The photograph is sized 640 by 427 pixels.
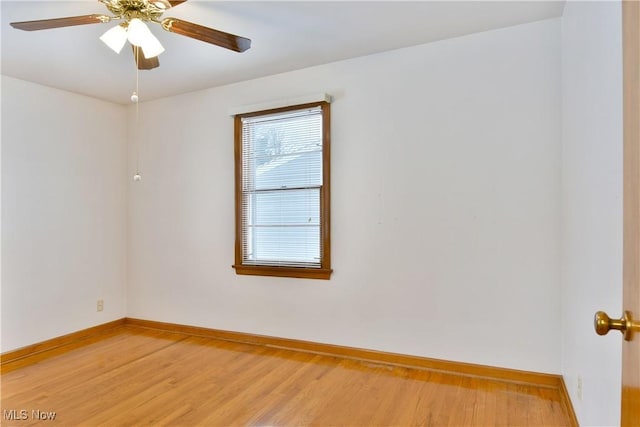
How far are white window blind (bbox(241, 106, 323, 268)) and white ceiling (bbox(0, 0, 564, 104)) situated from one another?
0.49 m

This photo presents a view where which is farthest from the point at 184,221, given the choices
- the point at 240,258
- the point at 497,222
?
the point at 497,222

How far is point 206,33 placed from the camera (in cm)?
206

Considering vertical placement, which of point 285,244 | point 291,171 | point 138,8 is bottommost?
point 285,244

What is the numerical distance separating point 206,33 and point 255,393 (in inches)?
90.5

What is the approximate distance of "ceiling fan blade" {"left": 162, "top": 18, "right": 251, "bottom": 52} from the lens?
6.59 ft

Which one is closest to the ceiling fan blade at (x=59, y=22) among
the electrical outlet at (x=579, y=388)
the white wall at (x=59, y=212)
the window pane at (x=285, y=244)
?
the white wall at (x=59, y=212)

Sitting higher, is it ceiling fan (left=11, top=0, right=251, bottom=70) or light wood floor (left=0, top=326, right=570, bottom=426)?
ceiling fan (left=11, top=0, right=251, bottom=70)

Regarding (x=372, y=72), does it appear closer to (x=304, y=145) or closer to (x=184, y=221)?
(x=304, y=145)

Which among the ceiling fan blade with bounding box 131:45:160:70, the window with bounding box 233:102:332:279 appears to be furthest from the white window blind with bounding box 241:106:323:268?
the ceiling fan blade with bounding box 131:45:160:70

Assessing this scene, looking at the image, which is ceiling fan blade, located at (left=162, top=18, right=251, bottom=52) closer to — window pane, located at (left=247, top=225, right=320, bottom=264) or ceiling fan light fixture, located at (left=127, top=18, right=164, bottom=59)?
ceiling fan light fixture, located at (left=127, top=18, right=164, bottom=59)

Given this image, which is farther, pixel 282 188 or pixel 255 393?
pixel 282 188

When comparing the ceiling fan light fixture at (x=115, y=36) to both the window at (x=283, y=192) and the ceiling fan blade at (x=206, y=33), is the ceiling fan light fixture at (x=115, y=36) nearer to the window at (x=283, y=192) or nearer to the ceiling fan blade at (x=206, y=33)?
the ceiling fan blade at (x=206, y=33)

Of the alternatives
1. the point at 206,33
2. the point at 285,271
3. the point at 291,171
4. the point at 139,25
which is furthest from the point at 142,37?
the point at 285,271

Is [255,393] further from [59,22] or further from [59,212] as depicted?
[59,212]
